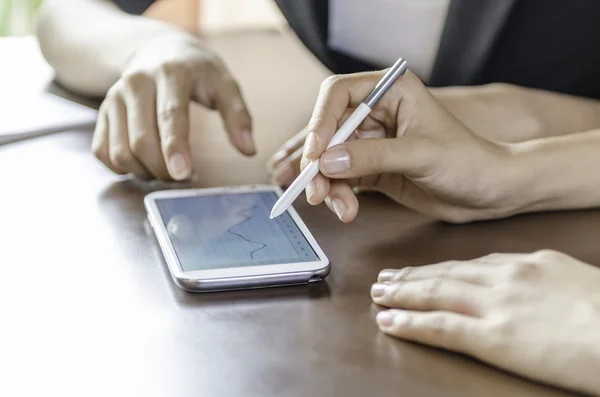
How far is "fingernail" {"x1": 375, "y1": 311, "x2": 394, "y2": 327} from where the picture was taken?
54 cm

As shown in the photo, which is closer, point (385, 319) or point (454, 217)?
point (385, 319)

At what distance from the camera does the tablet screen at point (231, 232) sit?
2.02 ft

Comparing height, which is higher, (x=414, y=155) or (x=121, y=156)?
(x=414, y=155)

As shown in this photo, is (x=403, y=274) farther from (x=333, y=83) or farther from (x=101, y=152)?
(x=101, y=152)

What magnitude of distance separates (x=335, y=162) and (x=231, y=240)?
4.3 inches

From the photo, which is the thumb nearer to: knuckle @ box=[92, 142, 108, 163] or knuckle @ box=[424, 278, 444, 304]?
knuckle @ box=[424, 278, 444, 304]

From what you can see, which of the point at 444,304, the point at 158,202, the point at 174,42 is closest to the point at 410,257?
the point at 444,304

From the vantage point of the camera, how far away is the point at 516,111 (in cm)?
88

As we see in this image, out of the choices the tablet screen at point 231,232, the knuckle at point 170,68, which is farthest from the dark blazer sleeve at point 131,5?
the tablet screen at point 231,232

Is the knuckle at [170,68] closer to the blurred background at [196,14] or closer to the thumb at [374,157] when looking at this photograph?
the thumb at [374,157]

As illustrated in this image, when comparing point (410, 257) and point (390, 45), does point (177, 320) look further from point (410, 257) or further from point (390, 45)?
point (390, 45)

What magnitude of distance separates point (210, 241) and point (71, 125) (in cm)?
43

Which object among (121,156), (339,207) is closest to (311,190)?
(339,207)

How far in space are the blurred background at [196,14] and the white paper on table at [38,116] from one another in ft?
2.32
